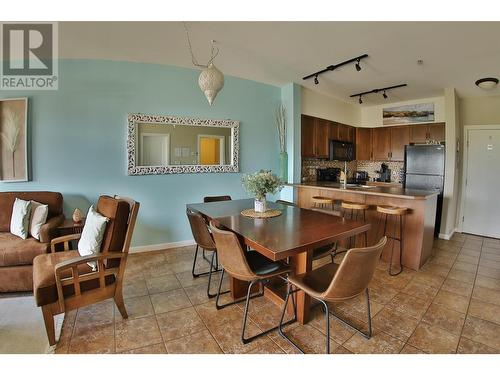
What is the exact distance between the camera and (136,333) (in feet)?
5.93

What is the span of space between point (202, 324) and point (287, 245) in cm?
100

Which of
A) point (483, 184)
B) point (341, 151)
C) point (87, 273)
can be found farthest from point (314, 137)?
point (87, 273)

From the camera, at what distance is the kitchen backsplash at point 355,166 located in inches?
191

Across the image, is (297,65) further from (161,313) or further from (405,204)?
(161,313)

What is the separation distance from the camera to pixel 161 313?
2051mm

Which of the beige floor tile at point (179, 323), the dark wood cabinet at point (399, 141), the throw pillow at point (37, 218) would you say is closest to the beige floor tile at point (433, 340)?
the beige floor tile at point (179, 323)

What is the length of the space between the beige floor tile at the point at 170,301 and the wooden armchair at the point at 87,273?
0.28 m

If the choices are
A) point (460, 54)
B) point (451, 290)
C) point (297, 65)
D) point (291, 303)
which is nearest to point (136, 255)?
point (291, 303)

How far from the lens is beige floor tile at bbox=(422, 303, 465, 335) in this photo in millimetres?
1886

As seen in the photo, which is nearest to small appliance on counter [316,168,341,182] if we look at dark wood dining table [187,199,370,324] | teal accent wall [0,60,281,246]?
teal accent wall [0,60,281,246]

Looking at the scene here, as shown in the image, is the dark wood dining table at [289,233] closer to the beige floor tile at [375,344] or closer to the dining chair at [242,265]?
the dining chair at [242,265]

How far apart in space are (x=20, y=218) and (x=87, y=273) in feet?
4.49

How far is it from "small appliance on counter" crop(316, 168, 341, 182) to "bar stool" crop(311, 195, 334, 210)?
1.16m

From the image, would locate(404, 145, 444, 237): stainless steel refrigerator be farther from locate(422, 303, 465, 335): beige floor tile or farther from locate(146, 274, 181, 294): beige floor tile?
locate(146, 274, 181, 294): beige floor tile
